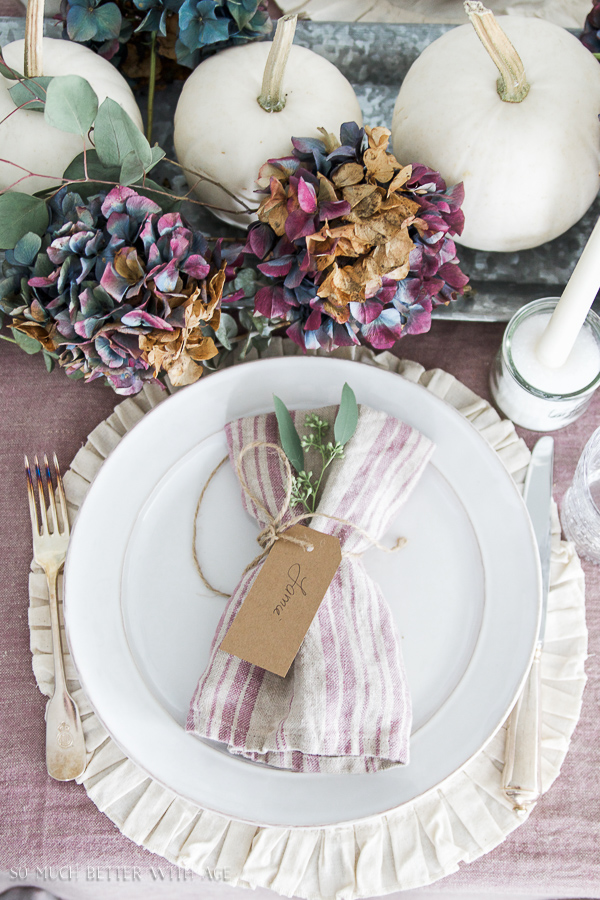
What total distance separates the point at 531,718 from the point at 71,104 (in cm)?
71

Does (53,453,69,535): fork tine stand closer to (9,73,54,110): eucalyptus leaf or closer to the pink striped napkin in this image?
the pink striped napkin

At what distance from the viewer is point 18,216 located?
556mm

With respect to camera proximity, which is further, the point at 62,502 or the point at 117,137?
the point at 62,502

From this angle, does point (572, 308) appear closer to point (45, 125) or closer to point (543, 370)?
point (543, 370)

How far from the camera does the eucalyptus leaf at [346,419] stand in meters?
0.60

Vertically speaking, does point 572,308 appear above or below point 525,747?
above

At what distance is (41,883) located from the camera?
64 cm

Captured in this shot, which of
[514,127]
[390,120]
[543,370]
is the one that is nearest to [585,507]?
[543,370]

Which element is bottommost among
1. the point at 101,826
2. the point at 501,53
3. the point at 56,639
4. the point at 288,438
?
the point at 101,826

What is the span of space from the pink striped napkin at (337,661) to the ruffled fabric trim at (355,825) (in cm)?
9

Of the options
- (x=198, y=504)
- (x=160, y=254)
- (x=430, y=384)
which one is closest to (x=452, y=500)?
(x=430, y=384)

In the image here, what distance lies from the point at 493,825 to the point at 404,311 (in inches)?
19.9

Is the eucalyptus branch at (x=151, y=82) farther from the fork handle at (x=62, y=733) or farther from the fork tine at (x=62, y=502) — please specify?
the fork handle at (x=62, y=733)

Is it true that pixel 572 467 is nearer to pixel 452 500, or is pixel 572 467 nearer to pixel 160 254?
pixel 452 500
